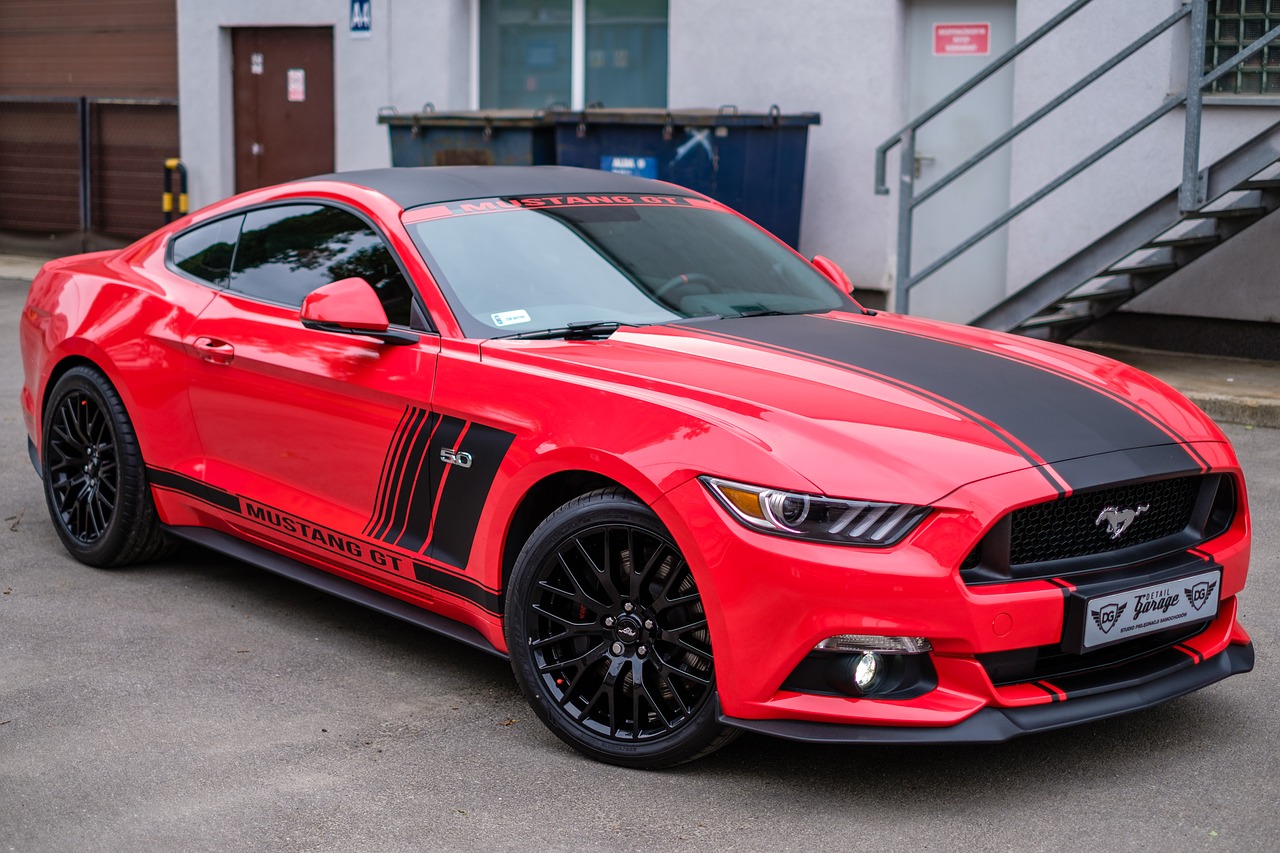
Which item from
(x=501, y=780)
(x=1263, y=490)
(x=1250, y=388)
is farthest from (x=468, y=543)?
(x=1250, y=388)

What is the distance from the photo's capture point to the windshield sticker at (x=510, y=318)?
14.1 feet

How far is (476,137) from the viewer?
38.5ft

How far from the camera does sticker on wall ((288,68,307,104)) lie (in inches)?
579

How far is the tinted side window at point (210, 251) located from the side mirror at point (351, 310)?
1.03 m

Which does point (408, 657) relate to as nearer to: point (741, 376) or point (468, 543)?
point (468, 543)

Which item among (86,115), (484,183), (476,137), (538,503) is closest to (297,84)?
(86,115)

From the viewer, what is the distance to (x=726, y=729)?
11.7 ft

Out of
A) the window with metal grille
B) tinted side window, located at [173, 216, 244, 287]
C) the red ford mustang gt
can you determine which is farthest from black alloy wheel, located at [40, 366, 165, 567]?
the window with metal grille

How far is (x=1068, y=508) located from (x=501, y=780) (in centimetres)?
151

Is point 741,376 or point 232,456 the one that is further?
point 232,456

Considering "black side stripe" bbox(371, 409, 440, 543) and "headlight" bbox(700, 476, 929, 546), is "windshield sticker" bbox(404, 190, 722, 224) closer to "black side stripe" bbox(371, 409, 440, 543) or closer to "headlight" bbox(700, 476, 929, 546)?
"black side stripe" bbox(371, 409, 440, 543)

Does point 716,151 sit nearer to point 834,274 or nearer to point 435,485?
point 834,274

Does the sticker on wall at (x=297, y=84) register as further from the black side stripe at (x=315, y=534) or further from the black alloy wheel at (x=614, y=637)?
the black alloy wheel at (x=614, y=637)

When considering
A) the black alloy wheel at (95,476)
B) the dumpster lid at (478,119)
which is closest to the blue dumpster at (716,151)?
the dumpster lid at (478,119)
